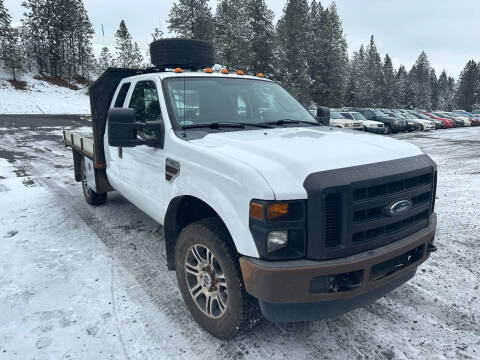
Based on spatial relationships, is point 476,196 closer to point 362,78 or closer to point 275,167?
Result: point 275,167

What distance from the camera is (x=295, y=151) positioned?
98.7 inches

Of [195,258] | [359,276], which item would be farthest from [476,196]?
[195,258]

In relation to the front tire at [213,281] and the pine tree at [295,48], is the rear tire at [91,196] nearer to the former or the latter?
the front tire at [213,281]

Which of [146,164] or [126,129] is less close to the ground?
[126,129]

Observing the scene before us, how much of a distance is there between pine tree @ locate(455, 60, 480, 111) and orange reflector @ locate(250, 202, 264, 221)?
94387 mm

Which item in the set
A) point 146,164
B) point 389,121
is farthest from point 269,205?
point 389,121

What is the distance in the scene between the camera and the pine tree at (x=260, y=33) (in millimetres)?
37250

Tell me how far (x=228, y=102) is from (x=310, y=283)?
7.12 ft

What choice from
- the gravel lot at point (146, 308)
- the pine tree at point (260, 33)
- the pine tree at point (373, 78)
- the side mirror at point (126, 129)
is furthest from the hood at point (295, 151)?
the pine tree at point (373, 78)

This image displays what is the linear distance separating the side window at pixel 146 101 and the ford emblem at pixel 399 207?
2230 millimetres

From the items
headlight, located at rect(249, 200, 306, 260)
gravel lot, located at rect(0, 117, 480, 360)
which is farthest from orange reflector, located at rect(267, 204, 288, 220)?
gravel lot, located at rect(0, 117, 480, 360)

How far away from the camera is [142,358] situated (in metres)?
2.58

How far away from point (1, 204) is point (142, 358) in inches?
199

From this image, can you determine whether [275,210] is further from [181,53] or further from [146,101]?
[181,53]
